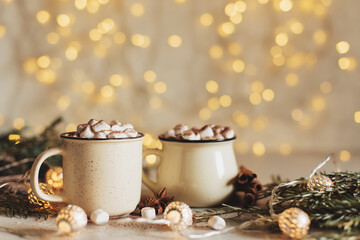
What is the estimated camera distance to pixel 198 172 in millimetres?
661

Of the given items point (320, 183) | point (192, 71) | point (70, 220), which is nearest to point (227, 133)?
point (320, 183)

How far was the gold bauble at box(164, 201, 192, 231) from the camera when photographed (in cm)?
57

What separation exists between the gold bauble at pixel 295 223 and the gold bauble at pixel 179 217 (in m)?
0.14

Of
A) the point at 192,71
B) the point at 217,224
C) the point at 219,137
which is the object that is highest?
the point at 192,71

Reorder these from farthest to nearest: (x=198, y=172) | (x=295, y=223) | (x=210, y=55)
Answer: (x=210, y=55) → (x=198, y=172) → (x=295, y=223)

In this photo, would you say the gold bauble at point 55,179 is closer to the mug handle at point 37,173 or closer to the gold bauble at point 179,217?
the mug handle at point 37,173

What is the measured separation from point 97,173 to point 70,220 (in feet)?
0.27

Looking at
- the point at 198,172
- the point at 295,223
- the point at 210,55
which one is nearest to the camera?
the point at 295,223

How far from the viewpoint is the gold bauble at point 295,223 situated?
52 centimetres

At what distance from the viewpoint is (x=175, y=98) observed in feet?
4.69

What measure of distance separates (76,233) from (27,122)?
101cm

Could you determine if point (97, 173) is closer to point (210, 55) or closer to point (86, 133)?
point (86, 133)

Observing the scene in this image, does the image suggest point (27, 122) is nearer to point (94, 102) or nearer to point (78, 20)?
point (94, 102)

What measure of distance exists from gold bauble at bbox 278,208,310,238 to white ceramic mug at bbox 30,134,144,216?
25 cm
